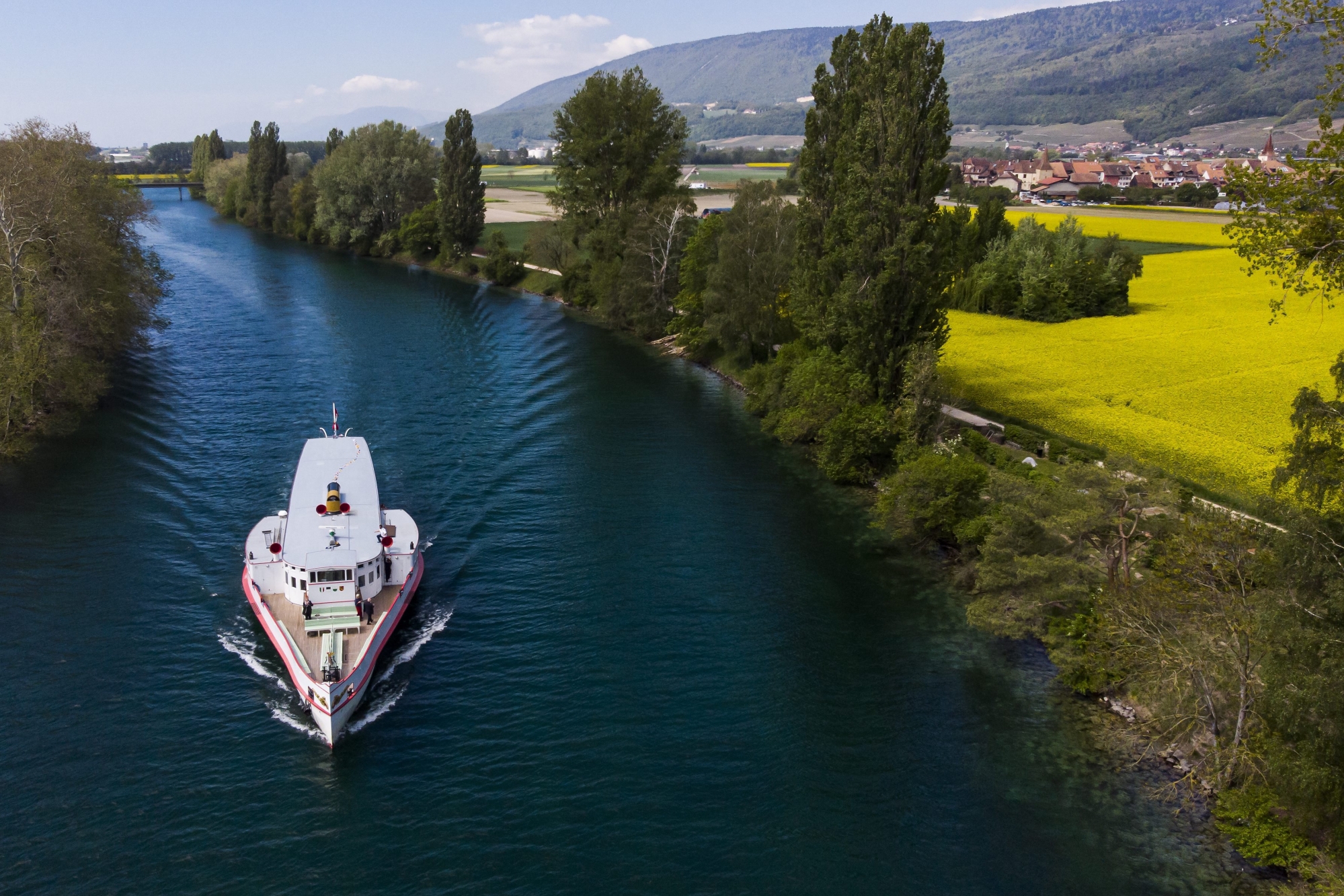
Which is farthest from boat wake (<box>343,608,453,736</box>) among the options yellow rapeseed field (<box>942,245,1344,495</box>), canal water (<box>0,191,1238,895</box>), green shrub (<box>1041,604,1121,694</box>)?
yellow rapeseed field (<box>942,245,1344,495</box>)

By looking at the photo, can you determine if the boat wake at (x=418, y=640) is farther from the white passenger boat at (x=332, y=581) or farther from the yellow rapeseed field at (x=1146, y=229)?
the yellow rapeseed field at (x=1146, y=229)

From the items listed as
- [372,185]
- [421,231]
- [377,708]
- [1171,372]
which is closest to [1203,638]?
[377,708]

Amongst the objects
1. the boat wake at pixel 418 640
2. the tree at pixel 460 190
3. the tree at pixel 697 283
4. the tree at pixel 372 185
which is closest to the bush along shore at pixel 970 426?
the tree at pixel 697 283

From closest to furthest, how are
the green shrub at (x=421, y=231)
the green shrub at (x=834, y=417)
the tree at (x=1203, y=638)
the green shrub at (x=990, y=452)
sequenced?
the tree at (x=1203, y=638) < the green shrub at (x=990, y=452) < the green shrub at (x=834, y=417) < the green shrub at (x=421, y=231)

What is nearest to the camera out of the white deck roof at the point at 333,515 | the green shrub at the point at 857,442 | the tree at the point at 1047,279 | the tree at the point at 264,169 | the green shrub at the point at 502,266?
the white deck roof at the point at 333,515

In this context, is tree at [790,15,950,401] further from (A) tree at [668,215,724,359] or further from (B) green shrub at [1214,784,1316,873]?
(B) green shrub at [1214,784,1316,873]

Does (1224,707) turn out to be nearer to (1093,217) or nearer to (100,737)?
(100,737)
